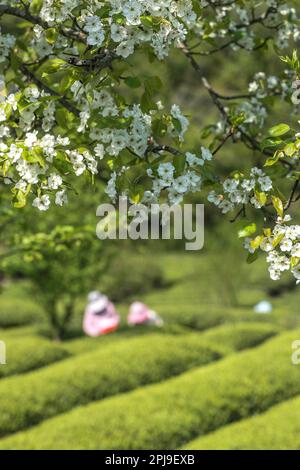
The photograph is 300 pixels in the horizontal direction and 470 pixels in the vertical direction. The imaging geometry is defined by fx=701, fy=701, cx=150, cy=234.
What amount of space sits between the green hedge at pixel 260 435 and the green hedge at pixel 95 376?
6.84 ft

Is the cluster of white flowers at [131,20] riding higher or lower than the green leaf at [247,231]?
higher

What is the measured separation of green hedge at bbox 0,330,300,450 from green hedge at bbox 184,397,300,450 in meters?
0.25

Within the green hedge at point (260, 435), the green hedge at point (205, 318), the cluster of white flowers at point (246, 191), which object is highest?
the cluster of white flowers at point (246, 191)

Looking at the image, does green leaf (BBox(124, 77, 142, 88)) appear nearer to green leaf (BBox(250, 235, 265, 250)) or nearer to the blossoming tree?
the blossoming tree

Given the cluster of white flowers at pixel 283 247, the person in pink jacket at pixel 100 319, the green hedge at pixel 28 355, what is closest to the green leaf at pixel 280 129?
the cluster of white flowers at pixel 283 247

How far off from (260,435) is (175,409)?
1176 millimetres

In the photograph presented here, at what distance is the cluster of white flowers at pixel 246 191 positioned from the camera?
10.7 ft

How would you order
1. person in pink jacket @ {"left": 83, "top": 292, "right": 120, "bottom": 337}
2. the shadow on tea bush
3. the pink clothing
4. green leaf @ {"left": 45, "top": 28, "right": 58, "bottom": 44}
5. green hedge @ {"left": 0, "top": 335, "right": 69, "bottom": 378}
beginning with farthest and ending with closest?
1. the shadow on tea bush
2. the pink clothing
3. person in pink jacket @ {"left": 83, "top": 292, "right": 120, "bottom": 337}
4. green hedge @ {"left": 0, "top": 335, "right": 69, "bottom": 378}
5. green leaf @ {"left": 45, "top": 28, "right": 58, "bottom": 44}

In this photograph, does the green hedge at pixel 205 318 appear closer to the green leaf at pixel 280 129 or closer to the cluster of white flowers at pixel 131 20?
the green leaf at pixel 280 129

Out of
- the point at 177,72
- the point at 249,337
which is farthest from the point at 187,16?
the point at 177,72

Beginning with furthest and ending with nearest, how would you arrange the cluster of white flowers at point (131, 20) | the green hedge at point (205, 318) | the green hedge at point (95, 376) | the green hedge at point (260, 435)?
the green hedge at point (205, 318)
the green hedge at point (95, 376)
the green hedge at point (260, 435)
the cluster of white flowers at point (131, 20)

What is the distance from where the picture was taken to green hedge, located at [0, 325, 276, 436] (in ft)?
29.7

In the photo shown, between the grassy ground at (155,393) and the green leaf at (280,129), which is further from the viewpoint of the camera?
the grassy ground at (155,393)

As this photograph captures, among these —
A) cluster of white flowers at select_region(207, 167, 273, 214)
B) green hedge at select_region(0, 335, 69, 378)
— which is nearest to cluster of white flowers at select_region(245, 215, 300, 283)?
cluster of white flowers at select_region(207, 167, 273, 214)
